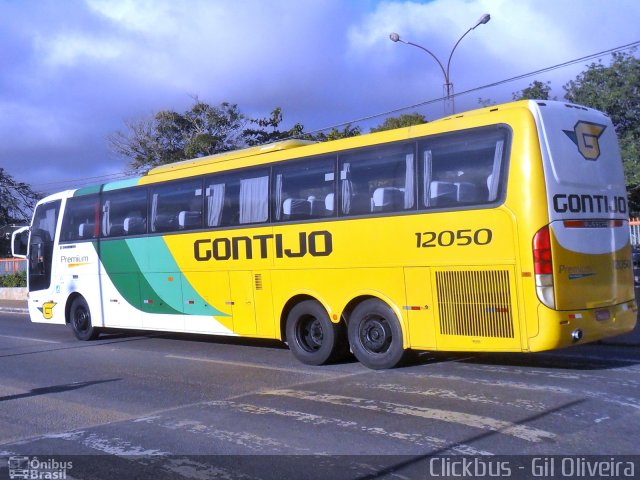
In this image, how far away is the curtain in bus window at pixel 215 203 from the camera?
12727mm

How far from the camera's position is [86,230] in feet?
52.2

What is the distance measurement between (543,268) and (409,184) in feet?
7.35

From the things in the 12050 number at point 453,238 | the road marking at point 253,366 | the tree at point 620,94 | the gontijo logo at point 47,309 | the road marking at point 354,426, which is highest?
the tree at point 620,94

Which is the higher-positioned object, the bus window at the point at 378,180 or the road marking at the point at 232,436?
the bus window at the point at 378,180

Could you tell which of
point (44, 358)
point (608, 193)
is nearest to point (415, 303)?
point (608, 193)

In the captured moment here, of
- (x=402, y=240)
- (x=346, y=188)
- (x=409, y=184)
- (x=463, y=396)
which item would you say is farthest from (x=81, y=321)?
(x=463, y=396)

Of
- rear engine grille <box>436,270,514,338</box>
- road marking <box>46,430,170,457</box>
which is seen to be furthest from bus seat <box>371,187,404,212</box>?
road marking <box>46,430,170,457</box>

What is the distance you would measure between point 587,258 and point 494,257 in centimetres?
120

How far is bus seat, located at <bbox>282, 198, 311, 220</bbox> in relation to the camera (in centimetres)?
1135

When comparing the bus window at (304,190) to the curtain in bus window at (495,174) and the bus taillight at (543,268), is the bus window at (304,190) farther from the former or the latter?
the bus taillight at (543,268)

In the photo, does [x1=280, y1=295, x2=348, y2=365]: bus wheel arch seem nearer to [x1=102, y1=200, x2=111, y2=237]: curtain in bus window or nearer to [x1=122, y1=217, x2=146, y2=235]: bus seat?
[x1=122, y1=217, x2=146, y2=235]: bus seat

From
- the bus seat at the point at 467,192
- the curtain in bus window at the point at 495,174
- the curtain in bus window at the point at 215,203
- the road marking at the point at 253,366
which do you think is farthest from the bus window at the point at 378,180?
the curtain in bus window at the point at 215,203

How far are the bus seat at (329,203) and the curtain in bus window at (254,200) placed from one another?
1.30 m

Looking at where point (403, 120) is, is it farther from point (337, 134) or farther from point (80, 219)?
point (80, 219)
